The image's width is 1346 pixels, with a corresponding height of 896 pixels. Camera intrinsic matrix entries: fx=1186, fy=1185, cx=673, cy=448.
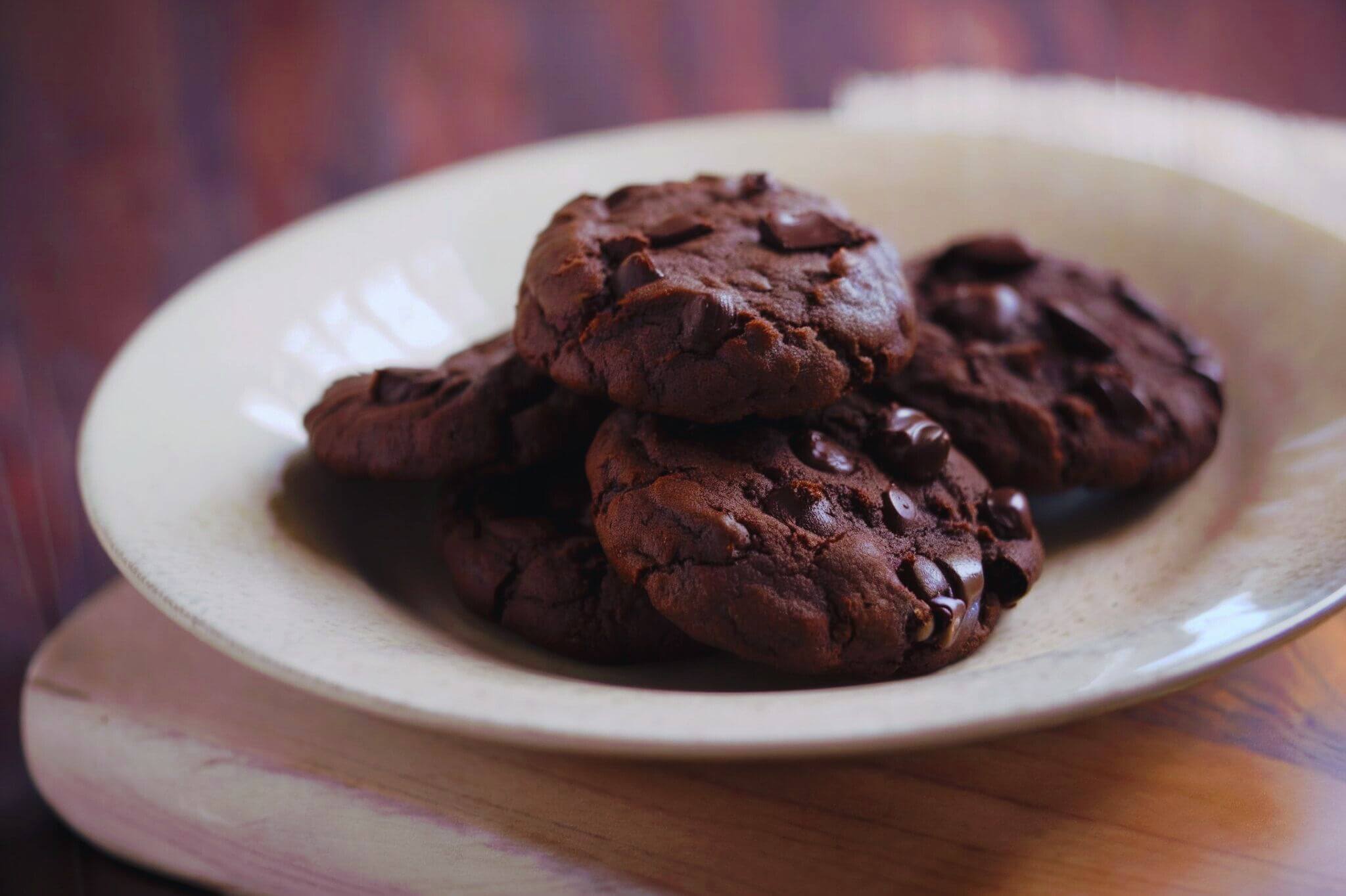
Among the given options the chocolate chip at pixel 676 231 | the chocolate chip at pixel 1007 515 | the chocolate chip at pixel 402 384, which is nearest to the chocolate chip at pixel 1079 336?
the chocolate chip at pixel 1007 515

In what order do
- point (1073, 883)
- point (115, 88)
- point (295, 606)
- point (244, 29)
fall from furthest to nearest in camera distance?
1. point (244, 29)
2. point (115, 88)
3. point (295, 606)
4. point (1073, 883)

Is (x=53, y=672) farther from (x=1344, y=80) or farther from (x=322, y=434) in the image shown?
(x=1344, y=80)

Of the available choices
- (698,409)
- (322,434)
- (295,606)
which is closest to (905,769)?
(698,409)

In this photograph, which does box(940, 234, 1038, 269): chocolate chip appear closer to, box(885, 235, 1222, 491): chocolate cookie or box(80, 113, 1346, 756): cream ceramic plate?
box(885, 235, 1222, 491): chocolate cookie

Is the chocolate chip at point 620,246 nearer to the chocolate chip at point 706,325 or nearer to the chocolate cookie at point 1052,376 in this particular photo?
the chocolate chip at point 706,325

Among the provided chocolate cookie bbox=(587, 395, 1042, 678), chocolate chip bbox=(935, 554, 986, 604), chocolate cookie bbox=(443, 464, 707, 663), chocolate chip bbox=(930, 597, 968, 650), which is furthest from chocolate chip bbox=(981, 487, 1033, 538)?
chocolate cookie bbox=(443, 464, 707, 663)

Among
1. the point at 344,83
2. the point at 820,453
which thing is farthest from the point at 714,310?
the point at 344,83
